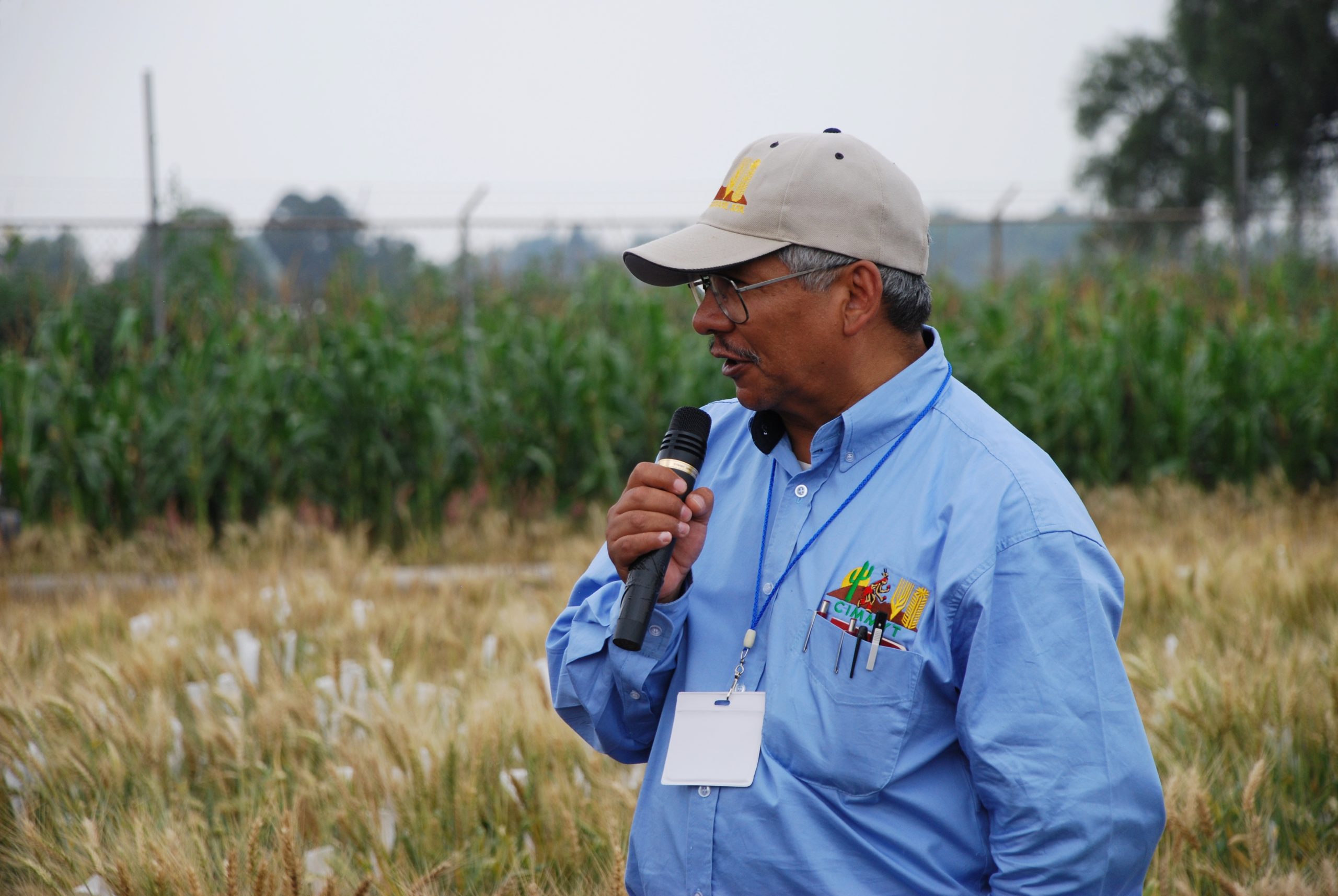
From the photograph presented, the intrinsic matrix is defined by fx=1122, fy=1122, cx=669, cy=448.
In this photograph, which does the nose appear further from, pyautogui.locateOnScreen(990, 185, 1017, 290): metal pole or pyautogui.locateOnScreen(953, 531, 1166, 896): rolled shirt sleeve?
pyautogui.locateOnScreen(990, 185, 1017, 290): metal pole

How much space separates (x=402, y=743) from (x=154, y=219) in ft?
24.1

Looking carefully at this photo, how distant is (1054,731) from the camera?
5.40ft

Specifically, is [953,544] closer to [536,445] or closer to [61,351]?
[536,445]

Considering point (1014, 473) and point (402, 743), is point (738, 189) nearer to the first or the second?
point (1014, 473)

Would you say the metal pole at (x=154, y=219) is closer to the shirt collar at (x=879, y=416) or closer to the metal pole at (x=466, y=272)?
the metal pole at (x=466, y=272)

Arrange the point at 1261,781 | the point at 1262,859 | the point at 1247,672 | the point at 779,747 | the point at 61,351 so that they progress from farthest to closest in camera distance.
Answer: the point at 61,351 < the point at 1247,672 < the point at 1261,781 < the point at 1262,859 < the point at 779,747

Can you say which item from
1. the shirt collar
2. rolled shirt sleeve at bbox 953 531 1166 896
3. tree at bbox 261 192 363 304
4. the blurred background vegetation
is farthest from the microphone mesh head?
tree at bbox 261 192 363 304

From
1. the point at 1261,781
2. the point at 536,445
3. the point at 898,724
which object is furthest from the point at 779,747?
the point at 536,445

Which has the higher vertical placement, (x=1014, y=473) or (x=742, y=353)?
(x=742, y=353)

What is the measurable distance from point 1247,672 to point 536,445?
5219mm

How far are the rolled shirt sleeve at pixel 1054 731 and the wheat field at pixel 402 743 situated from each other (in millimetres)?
697

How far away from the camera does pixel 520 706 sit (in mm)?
3420

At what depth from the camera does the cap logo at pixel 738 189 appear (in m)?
2.03

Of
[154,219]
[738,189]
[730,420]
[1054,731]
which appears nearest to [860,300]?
[738,189]
